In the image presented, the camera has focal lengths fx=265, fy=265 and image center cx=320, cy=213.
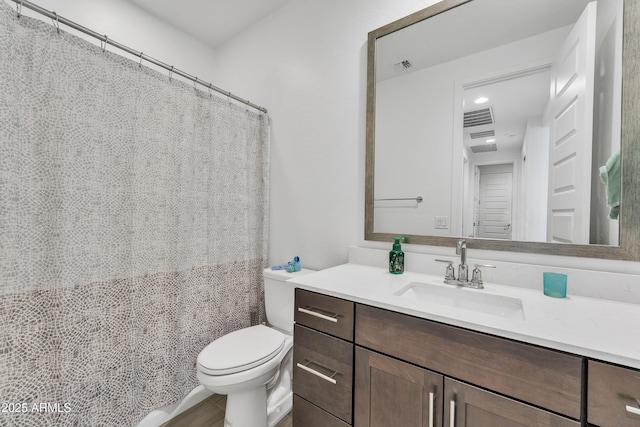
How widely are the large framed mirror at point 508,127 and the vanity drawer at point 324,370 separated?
0.65 metres

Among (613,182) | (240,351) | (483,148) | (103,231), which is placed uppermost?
(483,148)

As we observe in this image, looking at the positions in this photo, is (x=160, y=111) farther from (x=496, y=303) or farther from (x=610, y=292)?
(x=610, y=292)

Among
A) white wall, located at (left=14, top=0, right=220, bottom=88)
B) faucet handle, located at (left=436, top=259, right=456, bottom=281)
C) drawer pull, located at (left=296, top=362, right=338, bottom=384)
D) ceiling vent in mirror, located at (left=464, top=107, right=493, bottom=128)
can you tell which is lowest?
drawer pull, located at (left=296, top=362, right=338, bottom=384)

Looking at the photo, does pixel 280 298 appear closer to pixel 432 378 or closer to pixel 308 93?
pixel 432 378

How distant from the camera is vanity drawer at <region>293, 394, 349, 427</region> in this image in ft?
3.25

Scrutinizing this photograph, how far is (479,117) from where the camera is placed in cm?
121

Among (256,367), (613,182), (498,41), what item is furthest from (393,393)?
(498,41)

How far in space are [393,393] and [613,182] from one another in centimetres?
105

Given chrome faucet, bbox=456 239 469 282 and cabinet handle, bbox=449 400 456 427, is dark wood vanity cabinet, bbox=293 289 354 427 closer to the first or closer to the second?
cabinet handle, bbox=449 400 456 427

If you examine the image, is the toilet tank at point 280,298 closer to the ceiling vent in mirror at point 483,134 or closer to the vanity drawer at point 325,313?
the vanity drawer at point 325,313

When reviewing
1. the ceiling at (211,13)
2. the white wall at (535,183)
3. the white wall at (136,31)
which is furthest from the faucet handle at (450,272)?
the white wall at (136,31)

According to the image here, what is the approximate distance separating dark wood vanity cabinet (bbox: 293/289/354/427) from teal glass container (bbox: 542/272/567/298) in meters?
0.72

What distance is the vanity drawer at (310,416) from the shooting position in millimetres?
990

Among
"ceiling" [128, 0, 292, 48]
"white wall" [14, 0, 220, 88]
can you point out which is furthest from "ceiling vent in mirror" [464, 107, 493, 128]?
"white wall" [14, 0, 220, 88]
